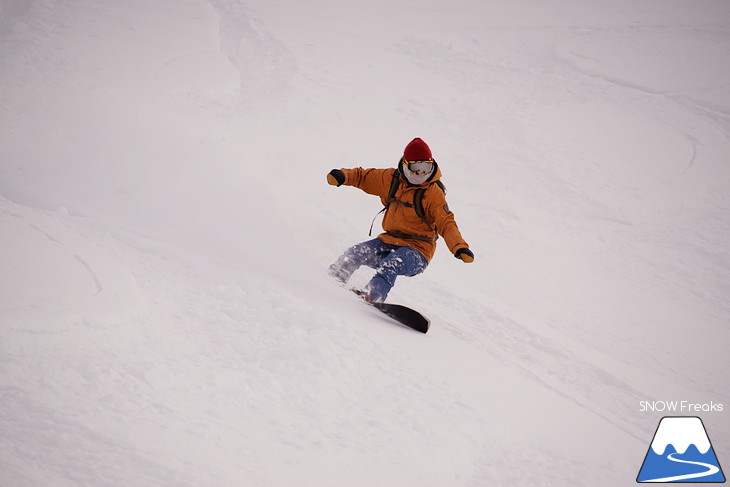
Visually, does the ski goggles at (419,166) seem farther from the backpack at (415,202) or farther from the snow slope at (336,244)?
the snow slope at (336,244)

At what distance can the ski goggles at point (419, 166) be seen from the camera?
4.18m

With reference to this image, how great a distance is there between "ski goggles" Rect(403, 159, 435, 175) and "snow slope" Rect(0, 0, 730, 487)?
1023 millimetres

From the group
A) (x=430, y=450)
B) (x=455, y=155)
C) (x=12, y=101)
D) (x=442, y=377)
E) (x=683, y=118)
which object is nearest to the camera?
(x=430, y=450)

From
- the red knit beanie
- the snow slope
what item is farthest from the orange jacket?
the snow slope

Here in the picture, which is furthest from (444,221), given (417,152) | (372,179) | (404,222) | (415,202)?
(372,179)

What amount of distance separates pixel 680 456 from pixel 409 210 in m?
2.34

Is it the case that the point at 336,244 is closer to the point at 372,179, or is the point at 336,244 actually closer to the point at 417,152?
the point at 372,179

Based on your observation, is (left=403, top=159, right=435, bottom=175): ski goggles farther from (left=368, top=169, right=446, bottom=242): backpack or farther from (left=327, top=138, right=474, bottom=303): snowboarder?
(left=368, top=169, right=446, bottom=242): backpack

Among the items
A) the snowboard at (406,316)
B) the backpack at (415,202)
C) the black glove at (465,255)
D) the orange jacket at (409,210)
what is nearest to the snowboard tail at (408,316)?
the snowboard at (406,316)

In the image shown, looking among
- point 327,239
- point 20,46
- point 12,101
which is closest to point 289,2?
point 20,46

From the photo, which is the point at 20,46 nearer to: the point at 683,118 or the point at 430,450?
the point at 430,450

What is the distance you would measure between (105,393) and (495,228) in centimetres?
489

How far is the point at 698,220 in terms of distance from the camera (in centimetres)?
719

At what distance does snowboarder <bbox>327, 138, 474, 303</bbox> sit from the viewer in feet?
13.5
